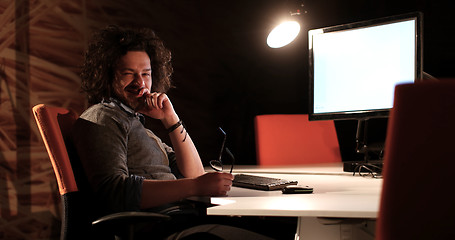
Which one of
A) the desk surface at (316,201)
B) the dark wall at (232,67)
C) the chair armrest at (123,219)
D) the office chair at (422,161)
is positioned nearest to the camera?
the office chair at (422,161)

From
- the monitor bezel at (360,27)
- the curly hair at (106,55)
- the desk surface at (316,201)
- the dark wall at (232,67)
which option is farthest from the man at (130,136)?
the dark wall at (232,67)

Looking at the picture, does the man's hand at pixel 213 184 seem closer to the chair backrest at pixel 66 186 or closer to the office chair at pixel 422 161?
the chair backrest at pixel 66 186

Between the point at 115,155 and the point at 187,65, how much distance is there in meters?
2.00

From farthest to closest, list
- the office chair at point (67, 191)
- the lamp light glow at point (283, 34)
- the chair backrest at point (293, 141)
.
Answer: the chair backrest at point (293, 141), the lamp light glow at point (283, 34), the office chair at point (67, 191)

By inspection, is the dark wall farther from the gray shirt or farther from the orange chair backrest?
the orange chair backrest

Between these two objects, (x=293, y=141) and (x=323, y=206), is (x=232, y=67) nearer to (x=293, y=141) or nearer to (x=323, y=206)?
(x=293, y=141)

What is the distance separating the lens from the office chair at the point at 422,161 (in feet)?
2.13

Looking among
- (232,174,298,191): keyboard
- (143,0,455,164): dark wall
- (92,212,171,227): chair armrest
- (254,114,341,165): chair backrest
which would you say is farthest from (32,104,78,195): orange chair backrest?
(143,0,455,164): dark wall

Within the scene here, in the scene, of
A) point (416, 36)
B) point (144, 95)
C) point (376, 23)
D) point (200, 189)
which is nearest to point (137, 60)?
point (144, 95)

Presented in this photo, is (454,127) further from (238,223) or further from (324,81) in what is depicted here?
(324,81)

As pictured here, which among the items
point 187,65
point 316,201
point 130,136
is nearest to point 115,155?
point 130,136

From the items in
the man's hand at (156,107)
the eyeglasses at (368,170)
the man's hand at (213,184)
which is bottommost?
the eyeglasses at (368,170)

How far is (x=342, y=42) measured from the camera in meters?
1.92

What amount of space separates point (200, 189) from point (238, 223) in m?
0.38
